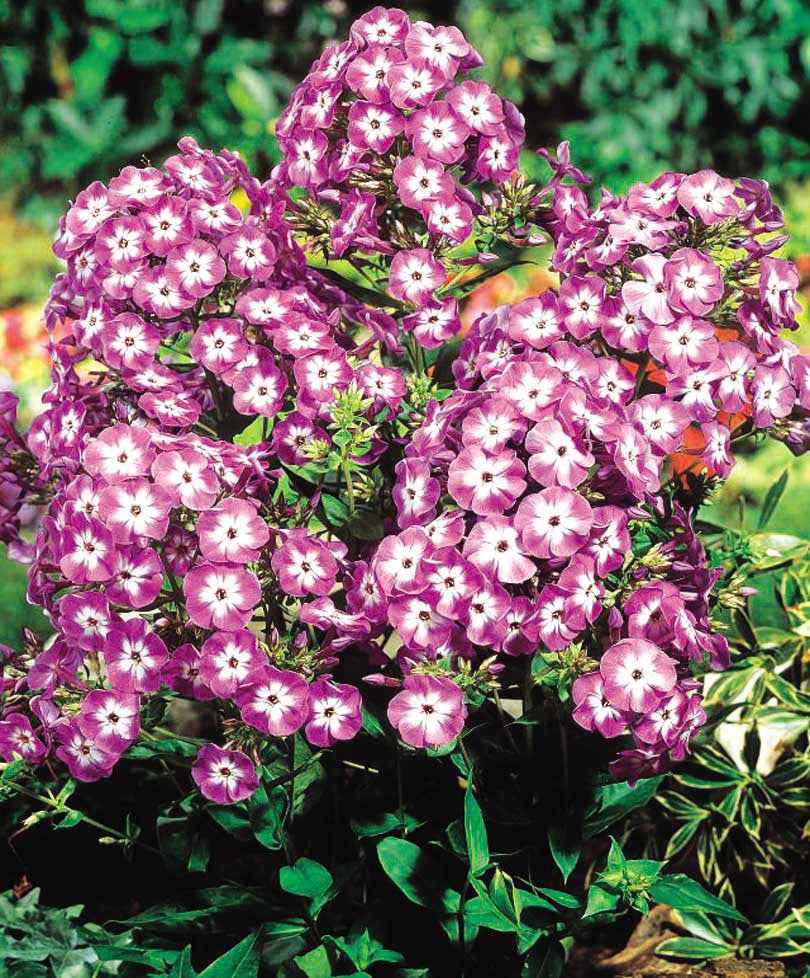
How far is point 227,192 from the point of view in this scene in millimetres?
1655

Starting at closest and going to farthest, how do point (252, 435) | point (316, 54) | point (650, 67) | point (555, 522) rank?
point (555, 522) → point (252, 435) → point (650, 67) → point (316, 54)

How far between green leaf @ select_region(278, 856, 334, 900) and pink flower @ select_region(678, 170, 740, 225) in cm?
88

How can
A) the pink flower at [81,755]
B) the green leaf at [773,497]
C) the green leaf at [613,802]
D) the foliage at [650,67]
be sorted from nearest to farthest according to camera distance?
1. the pink flower at [81,755]
2. the green leaf at [613,802]
3. the green leaf at [773,497]
4. the foliage at [650,67]

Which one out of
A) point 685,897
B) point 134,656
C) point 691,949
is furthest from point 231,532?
point 691,949

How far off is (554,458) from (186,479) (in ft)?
1.28

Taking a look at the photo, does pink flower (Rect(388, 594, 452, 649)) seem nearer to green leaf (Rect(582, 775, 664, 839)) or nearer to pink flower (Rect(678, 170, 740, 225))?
green leaf (Rect(582, 775, 664, 839))

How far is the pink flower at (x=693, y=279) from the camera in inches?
57.1

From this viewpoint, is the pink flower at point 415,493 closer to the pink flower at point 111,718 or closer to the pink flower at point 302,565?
the pink flower at point 302,565

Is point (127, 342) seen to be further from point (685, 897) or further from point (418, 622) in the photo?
point (685, 897)

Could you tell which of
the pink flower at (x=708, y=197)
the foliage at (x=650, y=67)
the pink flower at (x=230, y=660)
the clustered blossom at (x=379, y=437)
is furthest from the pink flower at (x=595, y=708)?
the foliage at (x=650, y=67)

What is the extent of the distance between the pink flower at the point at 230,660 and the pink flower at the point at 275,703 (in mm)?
12

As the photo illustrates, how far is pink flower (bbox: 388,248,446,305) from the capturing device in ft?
5.02

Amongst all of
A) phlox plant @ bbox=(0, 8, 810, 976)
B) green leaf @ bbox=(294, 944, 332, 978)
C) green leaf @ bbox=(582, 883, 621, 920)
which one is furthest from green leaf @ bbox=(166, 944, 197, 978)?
green leaf @ bbox=(582, 883, 621, 920)

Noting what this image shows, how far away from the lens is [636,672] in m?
1.38
